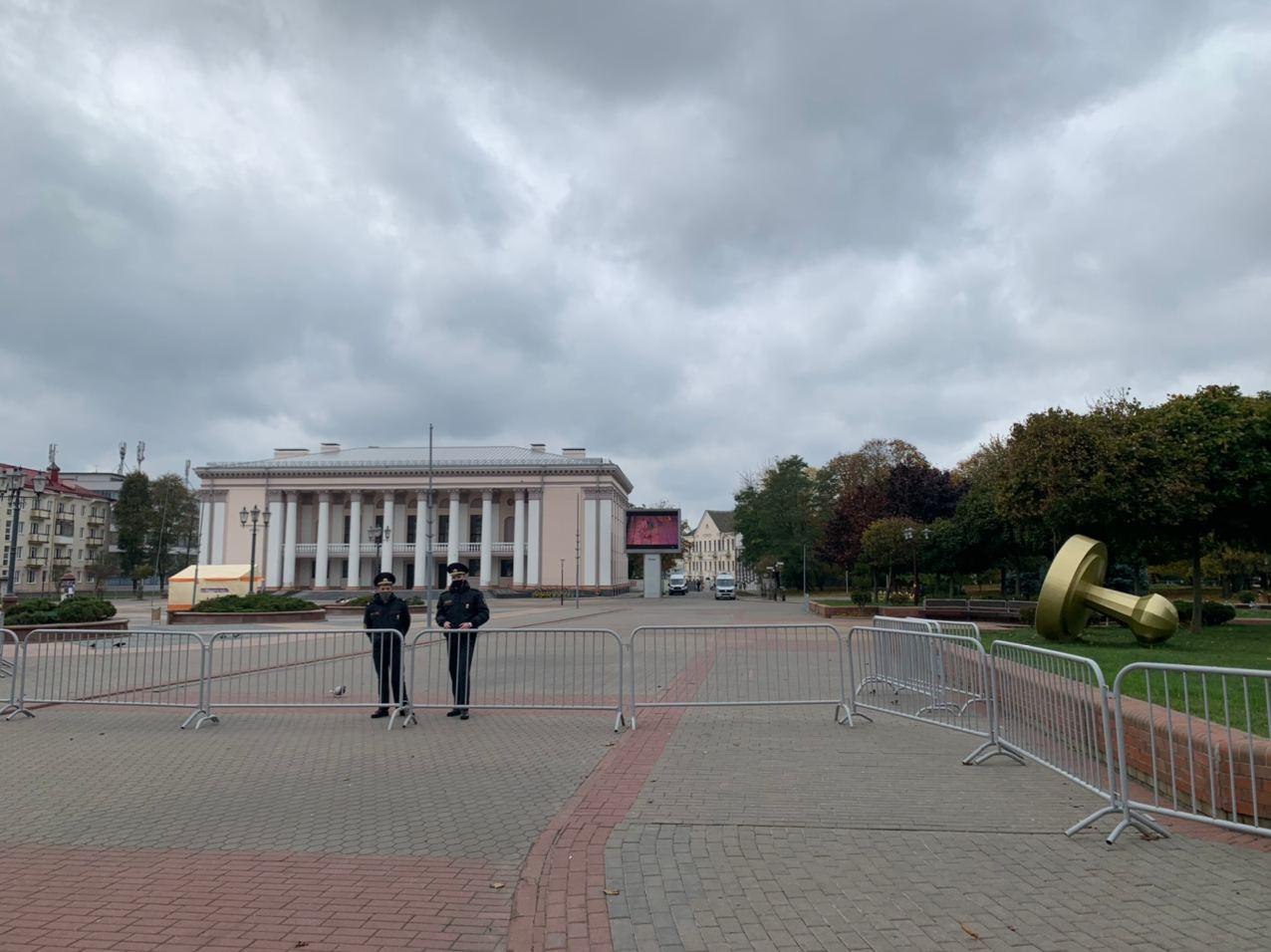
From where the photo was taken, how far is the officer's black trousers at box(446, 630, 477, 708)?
9578 mm

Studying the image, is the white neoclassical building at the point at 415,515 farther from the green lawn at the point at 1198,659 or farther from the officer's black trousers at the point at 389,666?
the officer's black trousers at the point at 389,666

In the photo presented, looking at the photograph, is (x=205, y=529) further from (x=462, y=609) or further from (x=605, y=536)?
(x=462, y=609)

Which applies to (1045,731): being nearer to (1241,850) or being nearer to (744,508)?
(1241,850)

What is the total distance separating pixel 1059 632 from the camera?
556 inches

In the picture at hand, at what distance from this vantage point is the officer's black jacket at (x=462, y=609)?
9914mm

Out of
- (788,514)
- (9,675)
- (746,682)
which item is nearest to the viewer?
(746,682)

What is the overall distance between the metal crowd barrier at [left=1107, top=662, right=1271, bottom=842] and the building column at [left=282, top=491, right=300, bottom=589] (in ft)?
290

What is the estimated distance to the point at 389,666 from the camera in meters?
9.72

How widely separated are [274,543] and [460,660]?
83750 millimetres

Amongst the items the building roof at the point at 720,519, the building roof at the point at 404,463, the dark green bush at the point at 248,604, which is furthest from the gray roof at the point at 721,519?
the dark green bush at the point at 248,604

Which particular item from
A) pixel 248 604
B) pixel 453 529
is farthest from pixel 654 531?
pixel 248 604

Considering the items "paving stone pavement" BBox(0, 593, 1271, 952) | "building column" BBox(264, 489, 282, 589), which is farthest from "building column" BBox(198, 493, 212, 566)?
"paving stone pavement" BBox(0, 593, 1271, 952)

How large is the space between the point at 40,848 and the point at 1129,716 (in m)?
7.20

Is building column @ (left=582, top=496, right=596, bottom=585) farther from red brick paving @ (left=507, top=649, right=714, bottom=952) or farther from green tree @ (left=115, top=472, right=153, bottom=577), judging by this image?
red brick paving @ (left=507, top=649, right=714, bottom=952)
